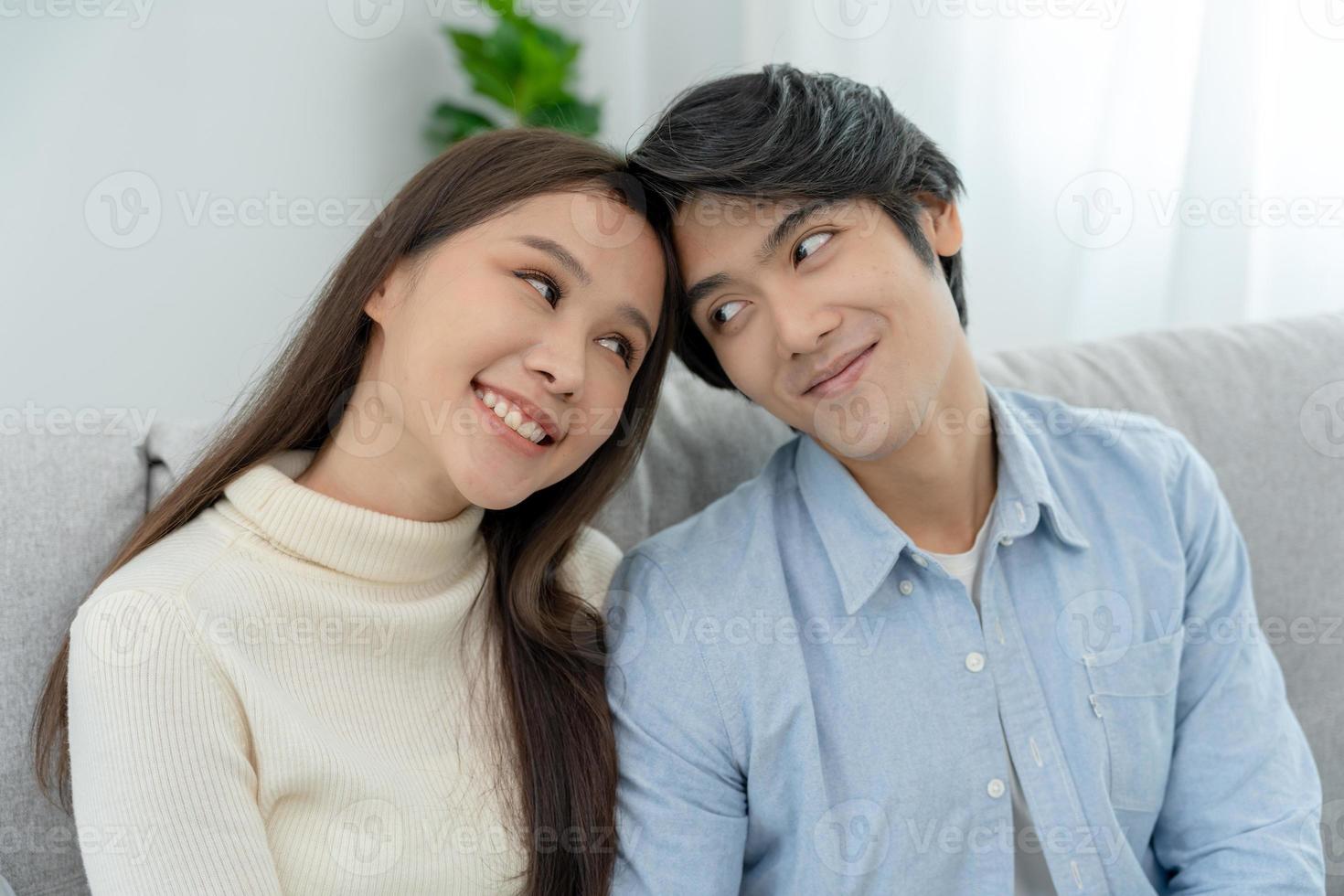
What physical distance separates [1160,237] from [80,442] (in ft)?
7.72

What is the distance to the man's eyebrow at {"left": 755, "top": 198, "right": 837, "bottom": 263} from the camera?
1209 mm

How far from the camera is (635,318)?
1.21m

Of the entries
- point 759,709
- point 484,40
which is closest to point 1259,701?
point 759,709

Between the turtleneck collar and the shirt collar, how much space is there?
1.47 feet

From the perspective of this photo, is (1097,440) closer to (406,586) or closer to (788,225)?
(788,225)

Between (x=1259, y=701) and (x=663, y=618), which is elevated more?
(x=663, y=618)

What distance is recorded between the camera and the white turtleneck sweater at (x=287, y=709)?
3.21 ft

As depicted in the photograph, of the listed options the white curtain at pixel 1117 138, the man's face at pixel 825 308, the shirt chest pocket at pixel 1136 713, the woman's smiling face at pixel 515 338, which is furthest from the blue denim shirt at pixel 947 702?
the white curtain at pixel 1117 138

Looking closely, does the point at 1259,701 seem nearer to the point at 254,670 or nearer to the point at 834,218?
the point at 834,218

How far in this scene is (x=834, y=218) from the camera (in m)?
1.23

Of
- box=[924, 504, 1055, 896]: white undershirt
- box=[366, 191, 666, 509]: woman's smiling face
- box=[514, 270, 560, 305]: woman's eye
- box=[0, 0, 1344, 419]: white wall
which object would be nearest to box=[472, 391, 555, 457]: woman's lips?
box=[366, 191, 666, 509]: woman's smiling face

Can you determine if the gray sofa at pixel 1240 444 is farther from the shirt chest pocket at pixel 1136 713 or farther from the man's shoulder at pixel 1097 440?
the shirt chest pocket at pixel 1136 713

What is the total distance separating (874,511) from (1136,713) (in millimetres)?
385

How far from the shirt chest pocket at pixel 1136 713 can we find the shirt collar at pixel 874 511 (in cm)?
14
